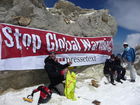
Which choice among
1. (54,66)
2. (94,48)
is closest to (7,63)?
(54,66)

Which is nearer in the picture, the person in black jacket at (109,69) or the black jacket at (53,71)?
the black jacket at (53,71)

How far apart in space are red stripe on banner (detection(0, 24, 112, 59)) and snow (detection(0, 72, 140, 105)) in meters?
1.31

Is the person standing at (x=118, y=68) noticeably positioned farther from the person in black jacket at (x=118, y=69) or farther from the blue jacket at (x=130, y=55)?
the blue jacket at (x=130, y=55)

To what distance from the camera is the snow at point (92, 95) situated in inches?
191

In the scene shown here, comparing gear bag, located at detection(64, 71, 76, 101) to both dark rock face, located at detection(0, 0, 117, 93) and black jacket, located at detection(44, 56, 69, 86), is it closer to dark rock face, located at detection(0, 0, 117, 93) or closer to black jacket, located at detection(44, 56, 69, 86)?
black jacket, located at detection(44, 56, 69, 86)

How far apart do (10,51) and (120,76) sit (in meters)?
5.50

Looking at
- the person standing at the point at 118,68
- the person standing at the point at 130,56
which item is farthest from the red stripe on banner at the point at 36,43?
the person standing at the point at 130,56

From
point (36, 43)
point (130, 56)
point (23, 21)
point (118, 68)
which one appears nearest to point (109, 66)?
point (118, 68)

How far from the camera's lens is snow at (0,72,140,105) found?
15.9ft

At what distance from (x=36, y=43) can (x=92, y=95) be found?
2.83 metres

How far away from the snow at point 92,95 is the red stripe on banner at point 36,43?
1.31 m

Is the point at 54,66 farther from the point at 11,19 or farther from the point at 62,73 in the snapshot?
the point at 11,19

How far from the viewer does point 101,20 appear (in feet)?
29.6

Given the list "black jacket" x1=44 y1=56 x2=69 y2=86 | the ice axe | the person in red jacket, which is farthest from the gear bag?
the ice axe
